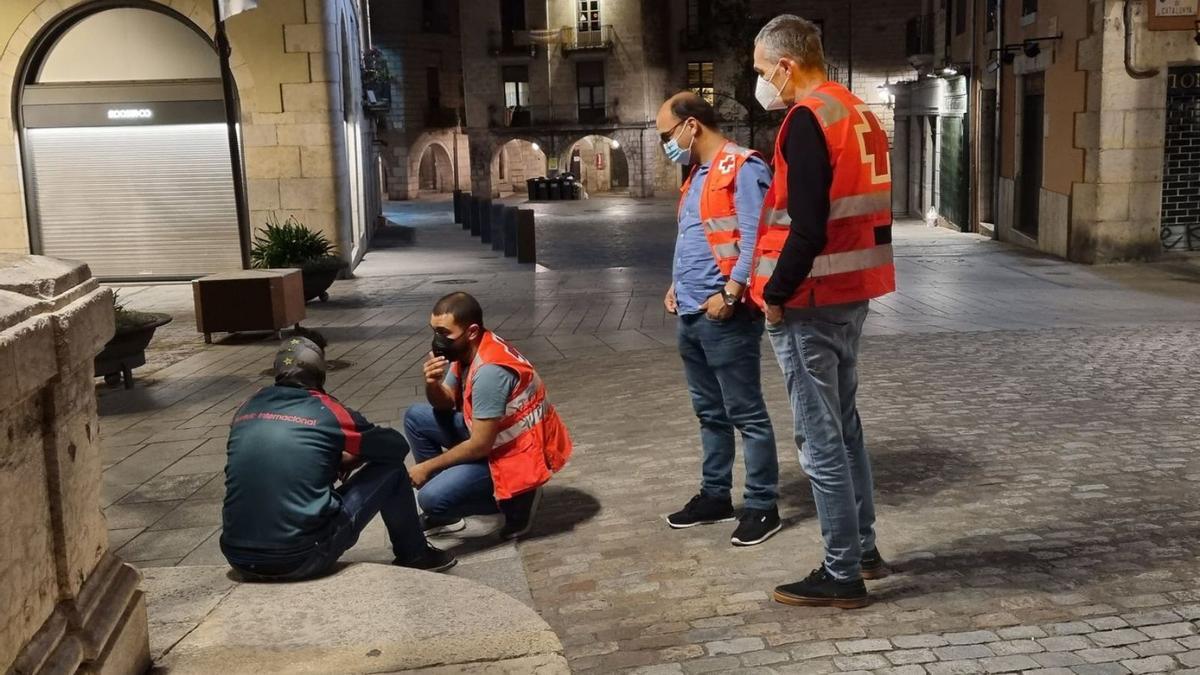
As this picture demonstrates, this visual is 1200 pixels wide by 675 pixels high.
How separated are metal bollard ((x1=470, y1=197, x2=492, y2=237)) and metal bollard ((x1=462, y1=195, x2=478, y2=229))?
26cm

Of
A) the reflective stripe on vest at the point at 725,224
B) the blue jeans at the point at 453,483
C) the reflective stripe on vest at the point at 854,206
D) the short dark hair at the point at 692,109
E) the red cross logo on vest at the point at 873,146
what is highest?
the short dark hair at the point at 692,109

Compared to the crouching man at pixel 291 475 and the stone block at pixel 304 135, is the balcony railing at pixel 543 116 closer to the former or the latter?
the stone block at pixel 304 135

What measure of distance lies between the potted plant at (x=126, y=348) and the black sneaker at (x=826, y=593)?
20.3 ft

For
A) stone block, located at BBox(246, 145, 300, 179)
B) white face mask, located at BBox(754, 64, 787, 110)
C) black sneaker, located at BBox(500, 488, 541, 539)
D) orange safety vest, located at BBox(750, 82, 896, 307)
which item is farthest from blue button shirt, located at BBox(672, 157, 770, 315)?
stone block, located at BBox(246, 145, 300, 179)

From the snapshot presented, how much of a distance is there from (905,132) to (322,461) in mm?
25946

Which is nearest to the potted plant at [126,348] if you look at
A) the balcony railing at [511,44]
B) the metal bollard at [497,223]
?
the metal bollard at [497,223]

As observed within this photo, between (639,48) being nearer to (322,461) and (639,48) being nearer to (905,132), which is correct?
(905,132)

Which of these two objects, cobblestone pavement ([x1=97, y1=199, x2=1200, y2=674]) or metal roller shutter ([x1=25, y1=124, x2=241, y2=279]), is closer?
cobblestone pavement ([x1=97, y1=199, x2=1200, y2=674])

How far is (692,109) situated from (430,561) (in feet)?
7.01

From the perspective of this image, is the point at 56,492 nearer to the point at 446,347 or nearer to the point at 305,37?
the point at 446,347

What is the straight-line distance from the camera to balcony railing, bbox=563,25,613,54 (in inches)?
1822

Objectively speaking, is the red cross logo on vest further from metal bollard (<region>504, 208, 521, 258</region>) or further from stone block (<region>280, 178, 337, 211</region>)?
metal bollard (<region>504, 208, 521, 258</region>)

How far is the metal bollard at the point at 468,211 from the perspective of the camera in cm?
2528

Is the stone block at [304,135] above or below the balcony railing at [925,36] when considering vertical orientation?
below
